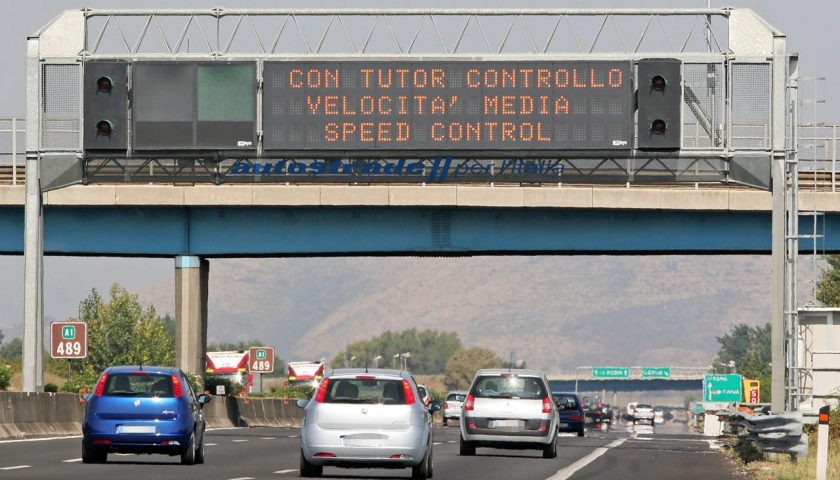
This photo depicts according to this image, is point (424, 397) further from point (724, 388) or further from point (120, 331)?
point (120, 331)

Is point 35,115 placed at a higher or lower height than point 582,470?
higher

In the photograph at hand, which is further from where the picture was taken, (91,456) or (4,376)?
(4,376)

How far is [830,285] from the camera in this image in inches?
4092

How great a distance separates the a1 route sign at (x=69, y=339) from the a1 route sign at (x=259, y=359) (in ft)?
126

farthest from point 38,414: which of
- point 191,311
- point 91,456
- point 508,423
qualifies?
point 191,311

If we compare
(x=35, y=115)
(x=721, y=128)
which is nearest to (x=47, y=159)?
(x=35, y=115)

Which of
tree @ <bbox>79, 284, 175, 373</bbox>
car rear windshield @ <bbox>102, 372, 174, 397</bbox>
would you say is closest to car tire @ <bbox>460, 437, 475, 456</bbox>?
car rear windshield @ <bbox>102, 372, 174, 397</bbox>

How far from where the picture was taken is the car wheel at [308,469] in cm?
2447

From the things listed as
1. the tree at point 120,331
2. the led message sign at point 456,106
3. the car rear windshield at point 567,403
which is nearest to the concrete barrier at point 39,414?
the led message sign at point 456,106

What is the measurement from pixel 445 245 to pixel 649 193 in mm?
6505

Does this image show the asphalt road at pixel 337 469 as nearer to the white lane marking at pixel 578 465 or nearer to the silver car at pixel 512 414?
the white lane marking at pixel 578 465

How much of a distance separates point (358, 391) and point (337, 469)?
392 cm

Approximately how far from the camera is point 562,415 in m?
56.1

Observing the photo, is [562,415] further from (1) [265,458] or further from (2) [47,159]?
(1) [265,458]
